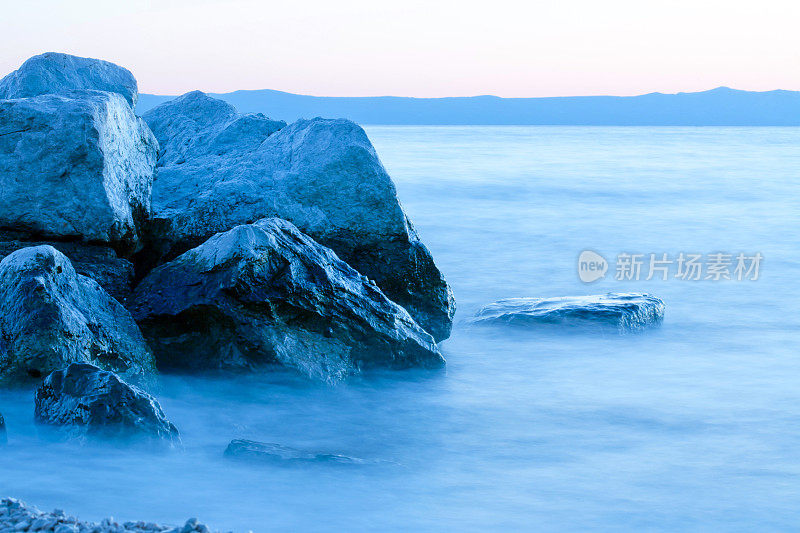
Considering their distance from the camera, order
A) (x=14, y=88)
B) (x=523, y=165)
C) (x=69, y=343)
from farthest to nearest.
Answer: (x=523, y=165), (x=14, y=88), (x=69, y=343)

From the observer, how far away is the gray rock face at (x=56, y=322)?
13.7 ft

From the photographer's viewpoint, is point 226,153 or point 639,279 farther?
point 639,279

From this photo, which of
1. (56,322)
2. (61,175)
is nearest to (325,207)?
(61,175)

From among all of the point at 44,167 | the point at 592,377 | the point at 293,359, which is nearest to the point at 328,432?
the point at 293,359

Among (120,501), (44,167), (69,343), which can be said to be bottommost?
(120,501)

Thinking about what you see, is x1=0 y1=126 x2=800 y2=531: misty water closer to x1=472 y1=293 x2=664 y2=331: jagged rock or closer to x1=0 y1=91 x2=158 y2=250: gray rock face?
x1=472 y1=293 x2=664 y2=331: jagged rock

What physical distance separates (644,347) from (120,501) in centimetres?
384

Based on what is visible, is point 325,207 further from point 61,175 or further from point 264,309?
point 61,175

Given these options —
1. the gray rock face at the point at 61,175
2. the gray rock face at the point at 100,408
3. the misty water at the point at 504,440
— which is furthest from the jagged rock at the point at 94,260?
the gray rock face at the point at 100,408

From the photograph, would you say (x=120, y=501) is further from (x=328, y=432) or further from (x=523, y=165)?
(x=523, y=165)

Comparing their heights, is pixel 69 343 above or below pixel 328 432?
above

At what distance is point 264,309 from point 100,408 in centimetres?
111

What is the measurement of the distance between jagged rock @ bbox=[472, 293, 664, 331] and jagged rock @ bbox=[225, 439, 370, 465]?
2885 millimetres

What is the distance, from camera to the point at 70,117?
495cm
